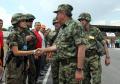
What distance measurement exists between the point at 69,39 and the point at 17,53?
3.92 feet

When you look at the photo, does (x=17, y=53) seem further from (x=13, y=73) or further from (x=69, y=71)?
(x=69, y=71)

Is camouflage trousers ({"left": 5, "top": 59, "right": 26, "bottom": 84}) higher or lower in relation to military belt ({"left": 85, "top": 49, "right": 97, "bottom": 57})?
lower

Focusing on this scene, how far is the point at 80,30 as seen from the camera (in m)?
8.59

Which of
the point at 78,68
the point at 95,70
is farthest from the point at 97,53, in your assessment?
the point at 78,68

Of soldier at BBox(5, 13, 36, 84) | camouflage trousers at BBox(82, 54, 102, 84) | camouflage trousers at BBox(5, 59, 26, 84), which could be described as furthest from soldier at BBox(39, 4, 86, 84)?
camouflage trousers at BBox(82, 54, 102, 84)

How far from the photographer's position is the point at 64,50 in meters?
8.70

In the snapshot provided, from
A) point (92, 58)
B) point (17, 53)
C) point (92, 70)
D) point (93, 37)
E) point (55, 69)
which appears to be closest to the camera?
point (17, 53)

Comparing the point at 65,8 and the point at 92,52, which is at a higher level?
the point at 65,8

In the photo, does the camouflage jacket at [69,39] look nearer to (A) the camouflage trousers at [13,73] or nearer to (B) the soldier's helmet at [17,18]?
(A) the camouflage trousers at [13,73]

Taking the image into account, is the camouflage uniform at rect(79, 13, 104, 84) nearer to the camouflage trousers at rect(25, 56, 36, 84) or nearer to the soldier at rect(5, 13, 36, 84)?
the camouflage trousers at rect(25, 56, 36, 84)

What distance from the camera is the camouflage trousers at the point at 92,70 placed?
11.3 meters

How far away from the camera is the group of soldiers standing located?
28.2ft

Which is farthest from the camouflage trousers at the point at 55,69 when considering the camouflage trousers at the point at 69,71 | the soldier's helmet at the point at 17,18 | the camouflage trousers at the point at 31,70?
the camouflage trousers at the point at 69,71

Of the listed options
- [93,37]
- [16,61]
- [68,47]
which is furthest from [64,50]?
[93,37]
